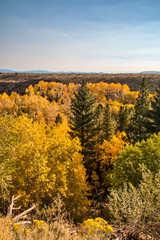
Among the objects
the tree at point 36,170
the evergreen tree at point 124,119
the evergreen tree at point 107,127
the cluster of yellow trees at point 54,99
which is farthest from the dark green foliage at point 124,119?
the tree at point 36,170

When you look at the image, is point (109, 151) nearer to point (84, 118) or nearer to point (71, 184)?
point (84, 118)

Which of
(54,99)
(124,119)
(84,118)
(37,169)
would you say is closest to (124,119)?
(124,119)

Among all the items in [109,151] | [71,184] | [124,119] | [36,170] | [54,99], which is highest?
[36,170]

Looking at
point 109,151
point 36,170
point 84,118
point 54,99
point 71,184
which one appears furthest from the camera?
point 54,99

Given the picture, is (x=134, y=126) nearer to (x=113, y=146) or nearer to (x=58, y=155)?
(x=113, y=146)

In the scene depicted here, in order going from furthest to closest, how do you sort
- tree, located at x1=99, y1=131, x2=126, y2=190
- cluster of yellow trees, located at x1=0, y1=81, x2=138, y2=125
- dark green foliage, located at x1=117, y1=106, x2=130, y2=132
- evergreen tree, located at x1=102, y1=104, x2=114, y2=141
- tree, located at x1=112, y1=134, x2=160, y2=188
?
cluster of yellow trees, located at x1=0, y1=81, x2=138, y2=125
dark green foliage, located at x1=117, y1=106, x2=130, y2=132
evergreen tree, located at x1=102, y1=104, x2=114, y2=141
tree, located at x1=99, y1=131, x2=126, y2=190
tree, located at x1=112, y1=134, x2=160, y2=188

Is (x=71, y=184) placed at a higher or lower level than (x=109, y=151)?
higher

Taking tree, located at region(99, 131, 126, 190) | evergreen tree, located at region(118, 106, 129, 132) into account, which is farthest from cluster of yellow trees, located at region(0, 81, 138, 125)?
tree, located at region(99, 131, 126, 190)

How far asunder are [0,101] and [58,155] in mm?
67599

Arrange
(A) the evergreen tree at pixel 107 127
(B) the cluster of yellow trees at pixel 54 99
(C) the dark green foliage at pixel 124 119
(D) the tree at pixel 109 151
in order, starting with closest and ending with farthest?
(D) the tree at pixel 109 151
(A) the evergreen tree at pixel 107 127
(C) the dark green foliage at pixel 124 119
(B) the cluster of yellow trees at pixel 54 99

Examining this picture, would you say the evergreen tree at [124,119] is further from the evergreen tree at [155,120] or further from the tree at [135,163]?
the tree at [135,163]

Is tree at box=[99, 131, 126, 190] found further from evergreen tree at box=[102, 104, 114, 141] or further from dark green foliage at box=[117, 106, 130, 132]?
dark green foliage at box=[117, 106, 130, 132]

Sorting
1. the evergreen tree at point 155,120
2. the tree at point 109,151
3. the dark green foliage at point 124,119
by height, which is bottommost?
the tree at point 109,151

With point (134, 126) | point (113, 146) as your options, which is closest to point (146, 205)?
point (113, 146)
